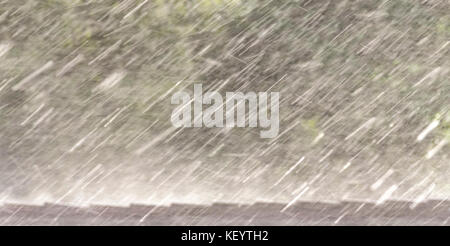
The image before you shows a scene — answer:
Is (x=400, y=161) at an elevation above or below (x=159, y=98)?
below

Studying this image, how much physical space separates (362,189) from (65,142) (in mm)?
2211

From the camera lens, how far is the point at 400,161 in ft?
13.3

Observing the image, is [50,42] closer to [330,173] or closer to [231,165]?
[231,165]

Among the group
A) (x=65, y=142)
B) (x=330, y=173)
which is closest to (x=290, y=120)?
(x=330, y=173)

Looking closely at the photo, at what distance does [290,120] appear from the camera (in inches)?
159

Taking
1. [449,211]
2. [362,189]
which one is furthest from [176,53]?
[449,211]
